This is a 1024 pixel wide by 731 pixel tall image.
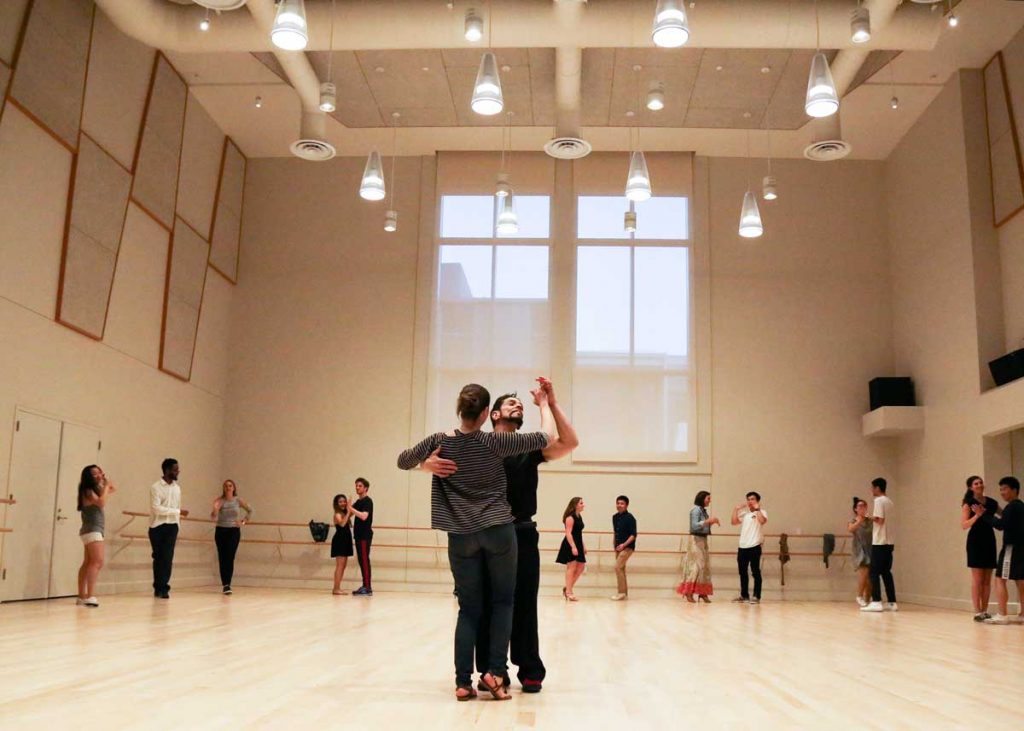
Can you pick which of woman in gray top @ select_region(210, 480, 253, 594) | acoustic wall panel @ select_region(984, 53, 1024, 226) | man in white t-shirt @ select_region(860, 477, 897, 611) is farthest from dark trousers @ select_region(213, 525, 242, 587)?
acoustic wall panel @ select_region(984, 53, 1024, 226)

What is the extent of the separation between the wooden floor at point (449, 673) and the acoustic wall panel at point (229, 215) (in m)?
7.18

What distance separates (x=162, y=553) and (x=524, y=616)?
7629mm

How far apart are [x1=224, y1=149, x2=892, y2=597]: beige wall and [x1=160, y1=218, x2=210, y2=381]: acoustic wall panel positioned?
1.59 metres

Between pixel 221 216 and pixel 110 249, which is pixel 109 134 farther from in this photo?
pixel 221 216

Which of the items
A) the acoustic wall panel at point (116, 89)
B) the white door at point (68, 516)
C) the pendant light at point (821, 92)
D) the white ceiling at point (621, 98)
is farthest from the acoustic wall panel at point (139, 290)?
the pendant light at point (821, 92)

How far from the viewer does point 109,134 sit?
37.0 ft

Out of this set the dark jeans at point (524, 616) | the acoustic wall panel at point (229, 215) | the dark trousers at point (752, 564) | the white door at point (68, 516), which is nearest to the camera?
the dark jeans at point (524, 616)

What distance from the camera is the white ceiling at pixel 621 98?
1216cm

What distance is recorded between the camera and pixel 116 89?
11.4 metres

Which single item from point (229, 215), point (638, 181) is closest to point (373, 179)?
point (638, 181)

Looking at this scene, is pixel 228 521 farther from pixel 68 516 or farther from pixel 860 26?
pixel 860 26

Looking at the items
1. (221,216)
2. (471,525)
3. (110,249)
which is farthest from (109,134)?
(471,525)

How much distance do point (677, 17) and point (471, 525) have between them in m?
3.87

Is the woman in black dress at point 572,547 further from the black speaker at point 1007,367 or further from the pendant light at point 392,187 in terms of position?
the black speaker at point 1007,367
